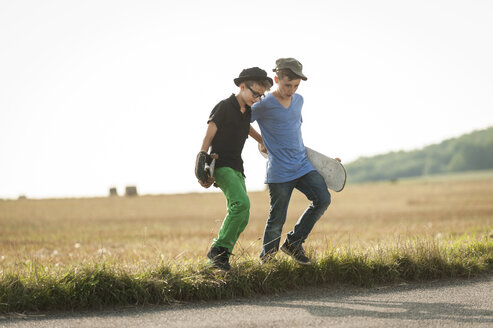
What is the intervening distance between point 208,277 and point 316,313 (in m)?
1.23

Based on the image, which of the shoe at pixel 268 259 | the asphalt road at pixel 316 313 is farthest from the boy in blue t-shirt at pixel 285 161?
the asphalt road at pixel 316 313

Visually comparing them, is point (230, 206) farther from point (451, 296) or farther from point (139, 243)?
point (139, 243)

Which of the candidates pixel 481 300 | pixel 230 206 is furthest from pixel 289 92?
pixel 481 300

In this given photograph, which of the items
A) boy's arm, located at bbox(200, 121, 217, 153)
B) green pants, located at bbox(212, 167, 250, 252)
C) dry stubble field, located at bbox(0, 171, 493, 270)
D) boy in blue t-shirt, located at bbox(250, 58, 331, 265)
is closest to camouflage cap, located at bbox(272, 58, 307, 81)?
boy in blue t-shirt, located at bbox(250, 58, 331, 265)

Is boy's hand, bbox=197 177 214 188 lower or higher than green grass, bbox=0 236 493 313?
higher

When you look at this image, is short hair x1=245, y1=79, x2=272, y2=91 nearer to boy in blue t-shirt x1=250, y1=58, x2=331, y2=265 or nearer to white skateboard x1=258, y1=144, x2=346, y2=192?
boy in blue t-shirt x1=250, y1=58, x2=331, y2=265

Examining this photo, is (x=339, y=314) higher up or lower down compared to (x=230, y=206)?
lower down

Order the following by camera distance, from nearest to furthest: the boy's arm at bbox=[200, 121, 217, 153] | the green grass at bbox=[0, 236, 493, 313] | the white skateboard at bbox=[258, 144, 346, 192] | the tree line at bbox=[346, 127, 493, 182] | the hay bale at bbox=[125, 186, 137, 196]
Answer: the green grass at bbox=[0, 236, 493, 313], the boy's arm at bbox=[200, 121, 217, 153], the white skateboard at bbox=[258, 144, 346, 192], the hay bale at bbox=[125, 186, 137, 196], the tree line at bbox=[346, 127, 493, 182]

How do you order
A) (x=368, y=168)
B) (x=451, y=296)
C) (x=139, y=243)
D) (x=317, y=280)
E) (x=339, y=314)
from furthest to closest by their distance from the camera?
(x=368, y=168)
(x=139, y=243)
(x=317, y=280)
(x=451, y=296)
(x=339, y=314)

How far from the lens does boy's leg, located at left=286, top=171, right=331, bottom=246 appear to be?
6234 millimetres

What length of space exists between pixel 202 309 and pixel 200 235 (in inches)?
405

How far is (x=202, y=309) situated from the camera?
5055 mm

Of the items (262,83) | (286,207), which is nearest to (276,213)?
(286,207)

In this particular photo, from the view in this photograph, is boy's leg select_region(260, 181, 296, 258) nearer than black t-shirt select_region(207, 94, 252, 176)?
No
